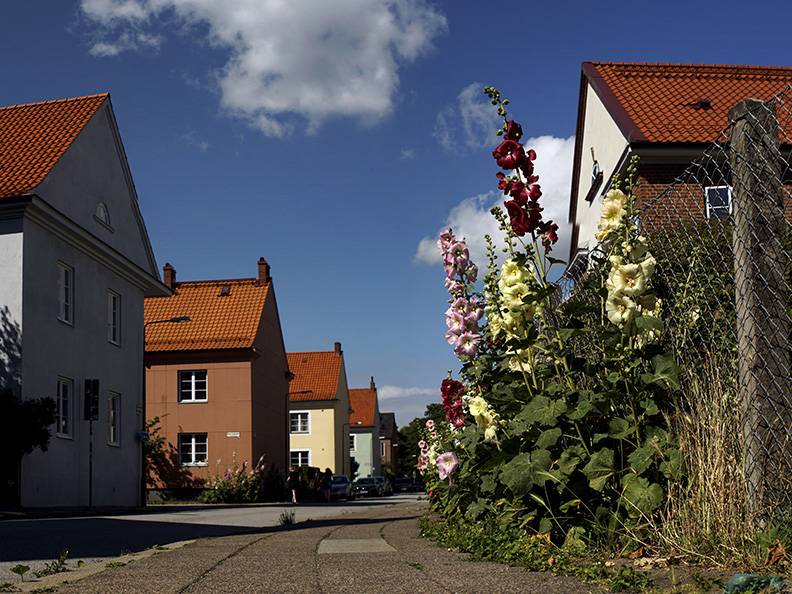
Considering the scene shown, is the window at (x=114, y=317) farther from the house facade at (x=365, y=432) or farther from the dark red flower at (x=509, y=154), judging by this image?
the house facade at (x=365, y=432)

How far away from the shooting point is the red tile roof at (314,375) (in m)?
67.8

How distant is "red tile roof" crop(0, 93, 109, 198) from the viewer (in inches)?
910

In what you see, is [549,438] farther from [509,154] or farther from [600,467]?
[509,154]

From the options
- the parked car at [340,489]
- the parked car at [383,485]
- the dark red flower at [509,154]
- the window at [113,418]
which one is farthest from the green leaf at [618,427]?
the parked car at [383,485]

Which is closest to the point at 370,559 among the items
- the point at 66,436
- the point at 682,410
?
the point at 682,410

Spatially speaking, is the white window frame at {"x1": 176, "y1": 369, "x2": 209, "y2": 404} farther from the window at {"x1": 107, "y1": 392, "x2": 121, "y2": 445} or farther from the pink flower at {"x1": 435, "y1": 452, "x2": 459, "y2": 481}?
the pink flower at {"x1": 435, "y1": 452, "x2": 459, "y2": 481}

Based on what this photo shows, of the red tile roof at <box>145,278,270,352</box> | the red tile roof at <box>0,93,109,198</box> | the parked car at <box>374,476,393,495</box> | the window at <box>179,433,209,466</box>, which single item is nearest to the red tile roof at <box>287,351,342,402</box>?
the parked car at <box>374,476,393,495</box>

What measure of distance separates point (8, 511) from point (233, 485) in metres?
17.2

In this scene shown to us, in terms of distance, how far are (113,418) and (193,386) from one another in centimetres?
1405

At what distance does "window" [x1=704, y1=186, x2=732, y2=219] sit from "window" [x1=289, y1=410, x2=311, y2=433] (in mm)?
61107

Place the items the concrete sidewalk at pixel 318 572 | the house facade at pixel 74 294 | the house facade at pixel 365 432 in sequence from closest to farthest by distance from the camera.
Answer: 1. the concrete sidewalk at pixel 318 572
2. the house facade at pixel 74 294
3. the house facade at pixel 365 432

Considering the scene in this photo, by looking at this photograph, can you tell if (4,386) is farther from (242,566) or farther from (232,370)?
(232,370)

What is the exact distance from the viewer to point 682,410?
5.84m

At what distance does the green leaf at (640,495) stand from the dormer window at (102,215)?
23.0 meters
